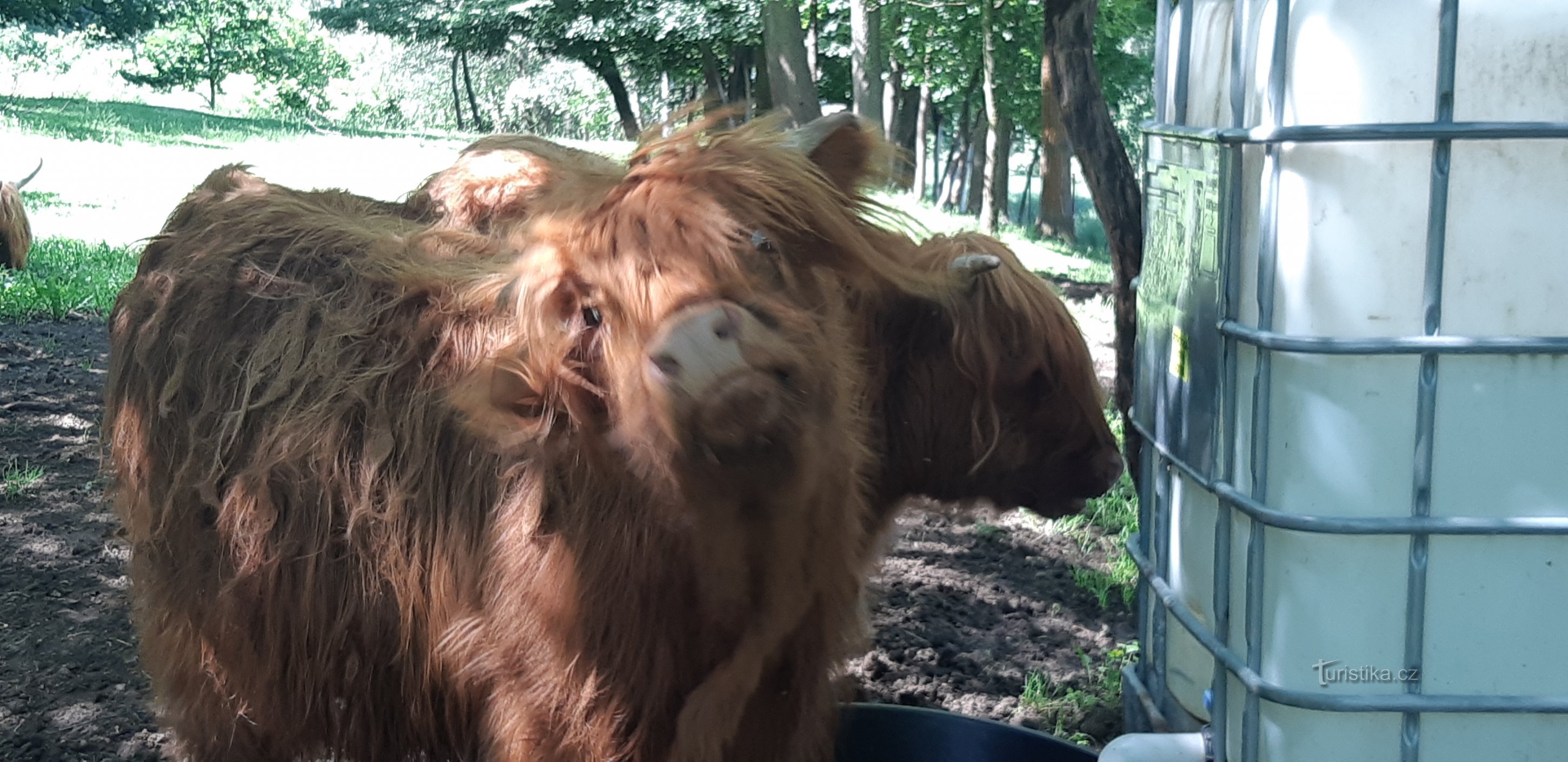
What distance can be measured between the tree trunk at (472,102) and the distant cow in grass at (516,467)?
27278 millimetres

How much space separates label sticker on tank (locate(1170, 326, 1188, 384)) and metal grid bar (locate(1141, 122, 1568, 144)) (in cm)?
61

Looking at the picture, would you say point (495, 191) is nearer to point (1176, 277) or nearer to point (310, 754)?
point (310, 754)

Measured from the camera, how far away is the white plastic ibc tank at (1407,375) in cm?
187

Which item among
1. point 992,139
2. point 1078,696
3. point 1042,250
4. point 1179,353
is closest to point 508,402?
point 1179,353

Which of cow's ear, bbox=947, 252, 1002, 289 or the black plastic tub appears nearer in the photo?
the black plastic tub

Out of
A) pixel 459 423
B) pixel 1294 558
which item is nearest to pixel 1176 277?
pixel 1294 558

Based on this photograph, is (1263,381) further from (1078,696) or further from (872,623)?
(1078,696)

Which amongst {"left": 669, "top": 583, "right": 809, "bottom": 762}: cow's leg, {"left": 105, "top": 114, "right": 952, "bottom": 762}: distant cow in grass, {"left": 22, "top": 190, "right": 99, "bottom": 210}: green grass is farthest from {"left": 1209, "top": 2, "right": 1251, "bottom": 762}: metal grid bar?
{"left": 22, "top": 190, "right": 99, "bottom": 210}: green grass

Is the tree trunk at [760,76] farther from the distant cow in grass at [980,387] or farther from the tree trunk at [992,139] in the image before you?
the distant cow in grass at [980,387]

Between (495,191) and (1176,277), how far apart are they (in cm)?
207

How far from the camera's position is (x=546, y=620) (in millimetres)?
2359

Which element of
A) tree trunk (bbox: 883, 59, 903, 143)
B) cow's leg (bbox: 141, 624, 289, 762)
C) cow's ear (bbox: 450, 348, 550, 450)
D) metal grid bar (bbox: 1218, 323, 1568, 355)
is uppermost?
tree trunk (bbox: 883, 59, 903, 143)

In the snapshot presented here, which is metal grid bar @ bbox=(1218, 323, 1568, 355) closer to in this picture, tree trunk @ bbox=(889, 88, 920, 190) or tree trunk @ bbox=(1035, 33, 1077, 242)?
tree trunk @ bbox=(1035, 33, 1077, 242)

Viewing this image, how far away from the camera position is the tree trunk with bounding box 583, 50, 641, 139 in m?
26.9
